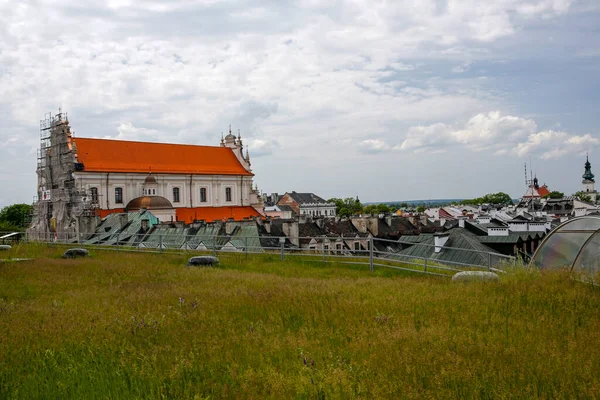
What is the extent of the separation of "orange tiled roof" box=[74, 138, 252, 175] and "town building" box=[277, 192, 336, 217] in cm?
8824

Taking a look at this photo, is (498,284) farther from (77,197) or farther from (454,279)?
(77,197)

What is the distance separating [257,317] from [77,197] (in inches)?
2091

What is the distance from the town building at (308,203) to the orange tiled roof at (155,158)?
8824 cm

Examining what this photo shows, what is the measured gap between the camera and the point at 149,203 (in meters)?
58.9

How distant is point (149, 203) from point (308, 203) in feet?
383

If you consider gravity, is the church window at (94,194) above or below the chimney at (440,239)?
above

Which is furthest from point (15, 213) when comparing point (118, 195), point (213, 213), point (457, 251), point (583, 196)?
point (583, 196)

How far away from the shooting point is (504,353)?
275 inches

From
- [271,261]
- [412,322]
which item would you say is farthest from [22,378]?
[271,261]

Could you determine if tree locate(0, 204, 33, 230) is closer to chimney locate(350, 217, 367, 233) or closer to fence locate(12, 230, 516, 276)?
fence locate(12, 230, 516, 276)

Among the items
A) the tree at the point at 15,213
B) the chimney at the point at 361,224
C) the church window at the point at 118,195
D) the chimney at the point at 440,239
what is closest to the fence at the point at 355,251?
the chimney at the point at 440,239

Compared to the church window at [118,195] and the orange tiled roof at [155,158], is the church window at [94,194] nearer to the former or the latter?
the orange tiled roof at [155,158]

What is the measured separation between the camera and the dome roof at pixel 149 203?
58844 mm

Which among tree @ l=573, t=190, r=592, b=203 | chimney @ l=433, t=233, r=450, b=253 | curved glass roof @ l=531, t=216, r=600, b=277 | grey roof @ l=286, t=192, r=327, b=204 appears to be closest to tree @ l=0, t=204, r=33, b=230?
grey roof @ l=286, t=192, r=327, b=204
